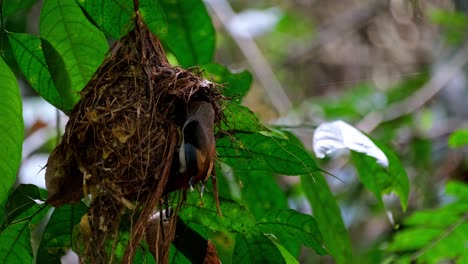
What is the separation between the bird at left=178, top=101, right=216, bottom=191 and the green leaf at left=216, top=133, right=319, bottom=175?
6.6 inches

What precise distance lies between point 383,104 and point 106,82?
3108 mm

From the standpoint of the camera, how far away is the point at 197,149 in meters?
1.18

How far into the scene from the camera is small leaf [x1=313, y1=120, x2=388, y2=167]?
4.66 feet

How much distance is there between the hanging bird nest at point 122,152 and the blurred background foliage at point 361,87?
333mm

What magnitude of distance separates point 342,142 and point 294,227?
185mm

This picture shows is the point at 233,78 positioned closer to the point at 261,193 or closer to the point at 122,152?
the point at 261,193

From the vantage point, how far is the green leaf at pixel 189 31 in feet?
5.35

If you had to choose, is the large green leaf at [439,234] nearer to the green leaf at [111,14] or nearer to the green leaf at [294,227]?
the green leaf at [294,227]

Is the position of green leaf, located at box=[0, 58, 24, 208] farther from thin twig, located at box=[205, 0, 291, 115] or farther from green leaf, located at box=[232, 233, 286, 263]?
thin twig, located at box=[205, 0, 291, 115]

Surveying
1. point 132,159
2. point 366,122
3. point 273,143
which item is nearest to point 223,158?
point 273,143

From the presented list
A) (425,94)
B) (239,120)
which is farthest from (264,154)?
(425,94)

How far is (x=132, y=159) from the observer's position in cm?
124

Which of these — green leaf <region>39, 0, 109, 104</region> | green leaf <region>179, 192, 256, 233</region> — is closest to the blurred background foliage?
green leaf <region>39, 0, 109, 104</region>

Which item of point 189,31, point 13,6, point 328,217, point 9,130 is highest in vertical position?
point 13,6
